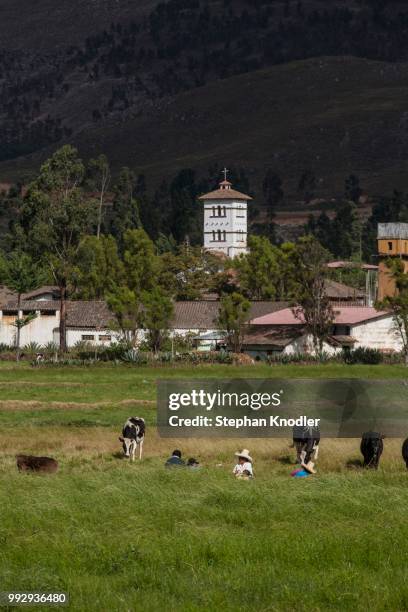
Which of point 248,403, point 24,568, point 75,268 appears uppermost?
point 75,268

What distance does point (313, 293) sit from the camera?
108875mm

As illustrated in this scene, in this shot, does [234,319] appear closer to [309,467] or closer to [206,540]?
[309,467]

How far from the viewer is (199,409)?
39250mm

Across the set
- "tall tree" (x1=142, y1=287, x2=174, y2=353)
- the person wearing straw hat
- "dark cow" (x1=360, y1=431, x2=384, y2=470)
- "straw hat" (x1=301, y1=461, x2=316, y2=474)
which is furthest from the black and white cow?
"tall tree" (x1=142, y1=287, x2=174, y2=353)

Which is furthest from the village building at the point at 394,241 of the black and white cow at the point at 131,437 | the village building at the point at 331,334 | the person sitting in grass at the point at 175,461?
the person sitting in grass at the point at 175,461

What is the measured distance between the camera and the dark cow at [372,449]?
36.3m

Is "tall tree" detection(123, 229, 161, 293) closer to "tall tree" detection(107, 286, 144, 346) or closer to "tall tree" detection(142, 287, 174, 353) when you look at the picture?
"tall tree" detection(107, 286, 144, 346)

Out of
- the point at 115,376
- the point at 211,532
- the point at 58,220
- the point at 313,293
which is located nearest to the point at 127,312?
the point at 58,220

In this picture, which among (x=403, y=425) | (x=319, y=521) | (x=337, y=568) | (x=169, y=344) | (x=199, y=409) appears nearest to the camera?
(x=337, y=568)

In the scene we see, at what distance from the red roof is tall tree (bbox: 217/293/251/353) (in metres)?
3.85

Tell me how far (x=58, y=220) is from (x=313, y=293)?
815 inches

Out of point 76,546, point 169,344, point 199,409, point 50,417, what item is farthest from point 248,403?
point 169,344

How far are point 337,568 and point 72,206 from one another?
8855cm

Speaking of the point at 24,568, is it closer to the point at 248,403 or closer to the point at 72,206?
the point at 248,403
